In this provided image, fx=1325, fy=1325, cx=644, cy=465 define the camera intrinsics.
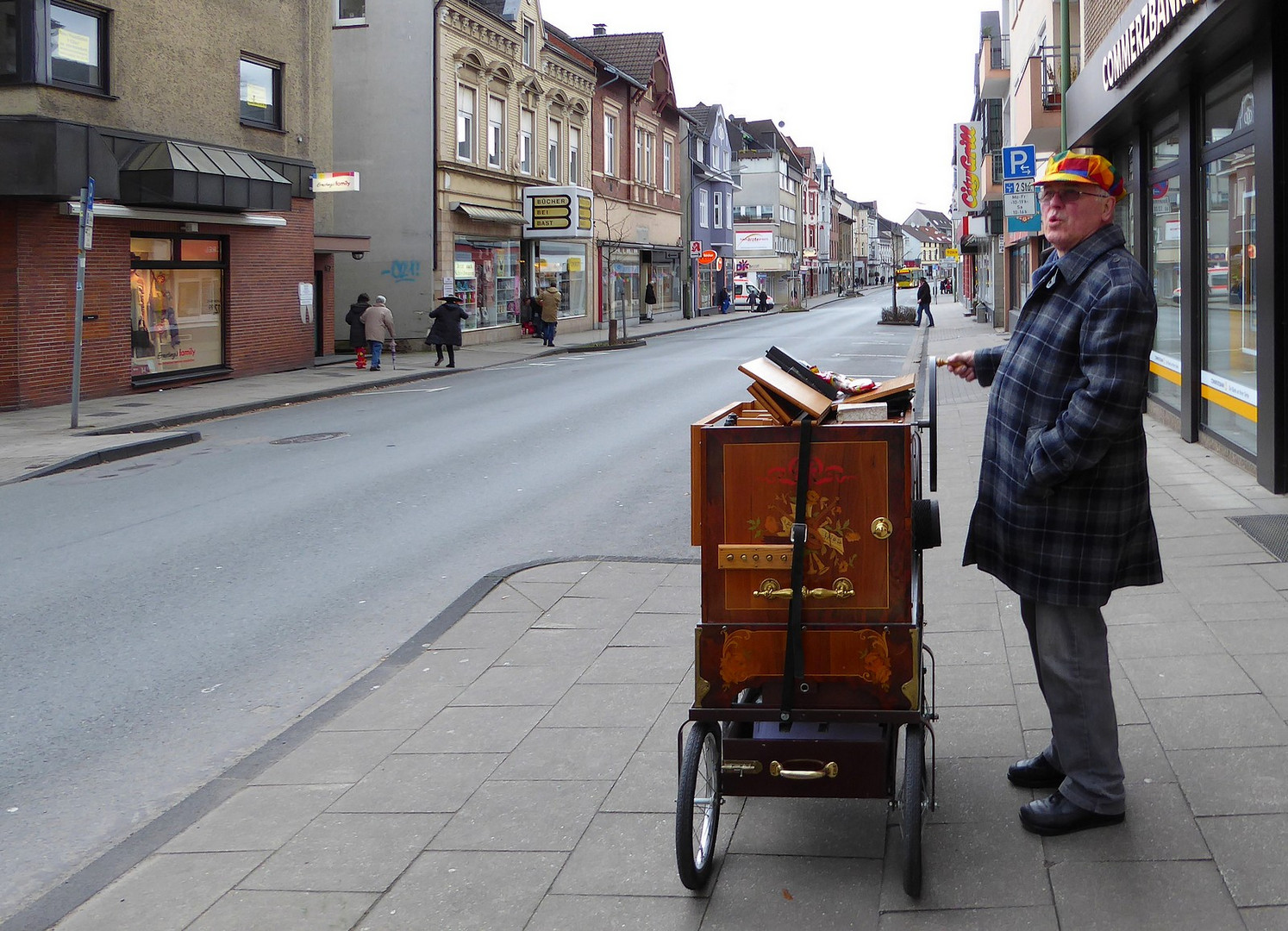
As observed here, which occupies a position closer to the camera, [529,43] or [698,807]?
[698,807]

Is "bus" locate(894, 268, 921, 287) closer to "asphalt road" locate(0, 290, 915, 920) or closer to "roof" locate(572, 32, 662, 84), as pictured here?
"roof" locate(572, 32, 662, 84)

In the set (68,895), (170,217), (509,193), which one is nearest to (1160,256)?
(68,895)

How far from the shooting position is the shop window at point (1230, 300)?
35.4 feet

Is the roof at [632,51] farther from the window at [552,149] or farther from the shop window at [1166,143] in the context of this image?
the shop window at [1166,143]

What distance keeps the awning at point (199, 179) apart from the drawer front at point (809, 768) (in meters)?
19.0

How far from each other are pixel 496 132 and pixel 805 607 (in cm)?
3484

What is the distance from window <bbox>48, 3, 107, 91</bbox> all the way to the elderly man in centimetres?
1868

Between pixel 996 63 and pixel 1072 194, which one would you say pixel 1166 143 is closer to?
pixel 1072 194

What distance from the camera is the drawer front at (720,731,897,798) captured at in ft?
12.3

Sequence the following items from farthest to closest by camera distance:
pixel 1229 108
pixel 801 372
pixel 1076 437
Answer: pixel 1229 108 < pixel 801 372 < pixel 1076 437

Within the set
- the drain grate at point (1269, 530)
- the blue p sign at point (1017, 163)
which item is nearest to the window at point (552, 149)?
the blue p sign at point (1017, 163)

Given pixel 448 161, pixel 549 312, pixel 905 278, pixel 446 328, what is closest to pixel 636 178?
pixel 905 278

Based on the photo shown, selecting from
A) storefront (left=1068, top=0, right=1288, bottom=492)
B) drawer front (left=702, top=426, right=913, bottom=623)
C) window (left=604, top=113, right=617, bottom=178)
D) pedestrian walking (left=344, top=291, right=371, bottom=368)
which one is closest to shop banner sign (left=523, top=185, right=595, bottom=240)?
pedestrian walking (left=344, top=291, right=371, bottom=368)

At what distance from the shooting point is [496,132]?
37.0 metres
